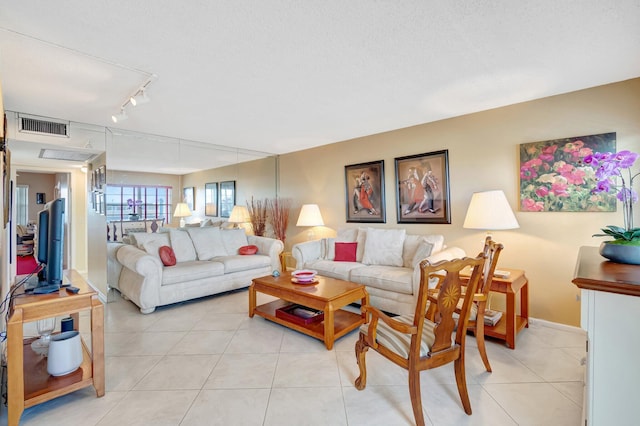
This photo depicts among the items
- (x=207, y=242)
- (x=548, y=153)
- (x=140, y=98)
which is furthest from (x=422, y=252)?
(x=140, y=98)

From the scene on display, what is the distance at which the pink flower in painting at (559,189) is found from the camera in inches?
114

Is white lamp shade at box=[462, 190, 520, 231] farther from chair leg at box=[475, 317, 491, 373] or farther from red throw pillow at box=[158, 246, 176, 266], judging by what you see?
red throw pillow at box=[158, 246, 176, 266]

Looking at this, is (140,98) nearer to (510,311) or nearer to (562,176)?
(510,311)

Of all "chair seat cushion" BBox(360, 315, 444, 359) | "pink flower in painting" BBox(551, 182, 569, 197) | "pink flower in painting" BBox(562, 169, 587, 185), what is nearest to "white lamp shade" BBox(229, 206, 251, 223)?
"chair seat cushion" BBox(360, 315, 444, 359)

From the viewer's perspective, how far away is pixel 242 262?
432cm

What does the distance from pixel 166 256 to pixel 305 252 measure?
185 cm

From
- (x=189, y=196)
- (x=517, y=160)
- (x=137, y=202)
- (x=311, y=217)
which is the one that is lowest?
(x=311, y=217)

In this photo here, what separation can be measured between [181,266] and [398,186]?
320 cm

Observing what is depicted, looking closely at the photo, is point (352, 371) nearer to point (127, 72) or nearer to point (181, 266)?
point (181, 266)

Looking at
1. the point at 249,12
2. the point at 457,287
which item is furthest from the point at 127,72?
the point at 457,287

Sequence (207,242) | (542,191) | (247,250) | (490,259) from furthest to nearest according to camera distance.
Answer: (247,250)
(207,242)
(542,191)
(490,259)

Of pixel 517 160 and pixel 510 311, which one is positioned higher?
pixel 517 160

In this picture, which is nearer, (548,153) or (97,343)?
(97,343)

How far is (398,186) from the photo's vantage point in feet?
13.7
